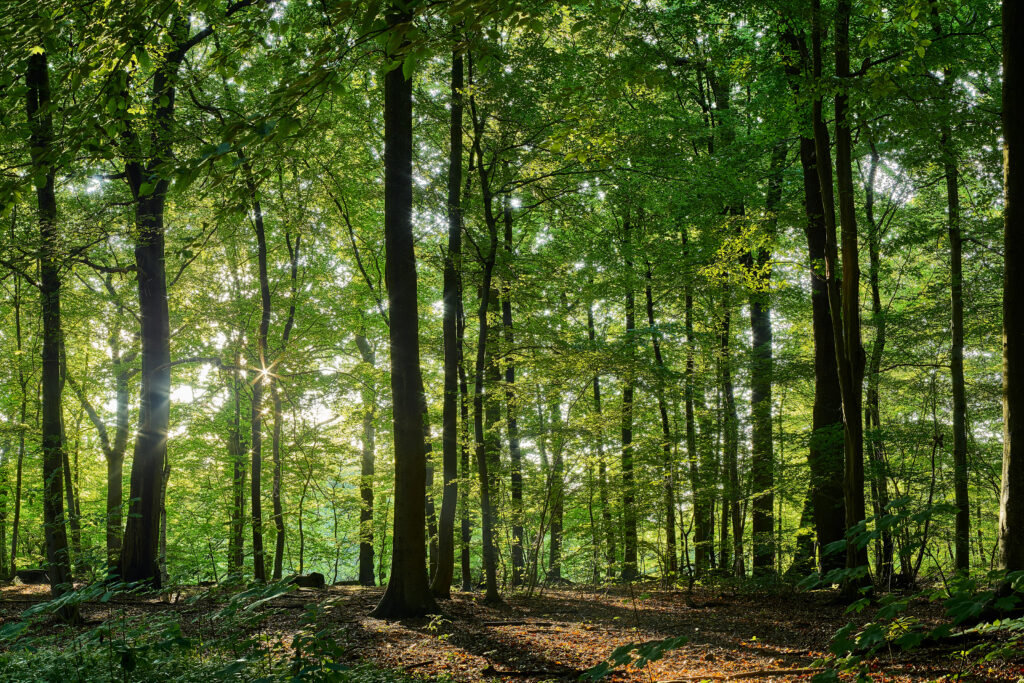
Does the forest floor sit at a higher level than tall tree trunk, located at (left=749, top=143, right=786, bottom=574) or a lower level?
lower

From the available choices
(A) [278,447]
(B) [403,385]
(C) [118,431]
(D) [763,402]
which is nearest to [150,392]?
(A) [278,447]

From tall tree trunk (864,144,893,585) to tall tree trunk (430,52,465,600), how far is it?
567 cm

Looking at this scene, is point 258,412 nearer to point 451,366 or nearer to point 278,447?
point 278,447

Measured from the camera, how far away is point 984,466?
8.88 meters


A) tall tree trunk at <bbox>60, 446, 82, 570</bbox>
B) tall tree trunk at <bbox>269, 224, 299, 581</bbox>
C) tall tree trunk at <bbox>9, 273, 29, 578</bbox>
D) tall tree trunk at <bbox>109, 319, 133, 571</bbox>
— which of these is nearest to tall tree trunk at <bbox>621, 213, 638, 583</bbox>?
tall tree trunk at <bbox>60, 446, 82, 570</bbox>

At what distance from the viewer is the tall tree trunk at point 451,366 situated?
30.6 feet

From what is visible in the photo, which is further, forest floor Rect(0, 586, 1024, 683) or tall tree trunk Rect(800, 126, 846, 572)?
tall tree trunk Rect(800, 126, 846, 572)

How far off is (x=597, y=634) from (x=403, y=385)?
3.68 meters

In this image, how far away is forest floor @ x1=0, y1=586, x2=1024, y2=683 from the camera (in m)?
4.48

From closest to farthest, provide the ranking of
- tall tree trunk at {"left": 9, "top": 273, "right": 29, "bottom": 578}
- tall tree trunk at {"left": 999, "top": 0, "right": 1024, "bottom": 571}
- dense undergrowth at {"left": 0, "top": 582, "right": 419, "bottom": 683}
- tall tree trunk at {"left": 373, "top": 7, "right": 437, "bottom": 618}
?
dense undergrowth at {"left": 0, "top": 582, "right": 419, "bottom": 683}, tall tree trunk at {"left": 999, "top": 0, "right": 1024, "bottom": 571}, tall tree trunk at {"left": 373, "top": 7, "right": 437, "bottom": 618}, tall tree trunk at {"left": 9, "top": 273, "right": 29, "bottom": 578}

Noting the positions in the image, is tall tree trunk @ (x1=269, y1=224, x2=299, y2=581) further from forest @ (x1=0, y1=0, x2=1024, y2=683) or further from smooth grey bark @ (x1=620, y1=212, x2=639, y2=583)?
smooth grey bark @ (x1=620, y1=212, x2=639, y2=583)

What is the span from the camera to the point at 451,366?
9.53 m

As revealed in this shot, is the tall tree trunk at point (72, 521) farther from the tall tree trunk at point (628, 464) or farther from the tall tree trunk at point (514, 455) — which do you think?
→ the tall tree trunk at point (628, 464)

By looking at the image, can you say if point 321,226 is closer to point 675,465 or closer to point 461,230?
point 461,230
